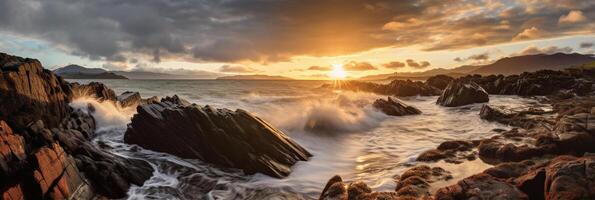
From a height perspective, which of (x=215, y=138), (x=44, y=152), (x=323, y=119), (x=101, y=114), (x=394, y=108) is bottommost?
(x=323, y=119)

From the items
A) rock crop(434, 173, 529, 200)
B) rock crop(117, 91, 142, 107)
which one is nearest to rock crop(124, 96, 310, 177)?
rock crop(434, 173, 529, 200)

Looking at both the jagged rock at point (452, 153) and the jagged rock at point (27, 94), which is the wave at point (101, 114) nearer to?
the jagged rock at point (27, 94)

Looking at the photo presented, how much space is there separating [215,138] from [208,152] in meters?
0.65

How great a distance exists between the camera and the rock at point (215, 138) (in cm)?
1462

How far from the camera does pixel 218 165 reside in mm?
14508

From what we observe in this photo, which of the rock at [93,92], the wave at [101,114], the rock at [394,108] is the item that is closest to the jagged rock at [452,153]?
the rock at [394,108]

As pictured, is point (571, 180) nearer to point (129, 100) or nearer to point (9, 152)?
point (9, 152)

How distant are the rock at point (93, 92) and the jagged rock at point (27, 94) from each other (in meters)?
3.29

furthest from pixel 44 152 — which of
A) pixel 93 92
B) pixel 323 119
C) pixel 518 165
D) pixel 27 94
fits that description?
pixel 323 119

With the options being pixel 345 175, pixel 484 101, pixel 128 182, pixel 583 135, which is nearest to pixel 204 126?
pixel 128 182

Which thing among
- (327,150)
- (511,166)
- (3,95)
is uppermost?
(3,95)

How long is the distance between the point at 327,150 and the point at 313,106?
10102mm

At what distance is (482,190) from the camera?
26.3ft

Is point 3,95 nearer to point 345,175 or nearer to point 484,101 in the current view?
point 345,175
